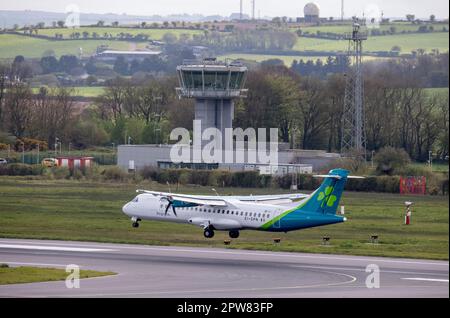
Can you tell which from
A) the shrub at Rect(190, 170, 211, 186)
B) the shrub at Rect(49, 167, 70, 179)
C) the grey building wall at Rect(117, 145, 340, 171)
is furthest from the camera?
the grey building wall at Rect(117, 145, 340, 171)

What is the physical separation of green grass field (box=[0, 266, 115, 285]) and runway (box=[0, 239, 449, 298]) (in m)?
1.22

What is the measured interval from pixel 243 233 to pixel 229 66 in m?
49.5

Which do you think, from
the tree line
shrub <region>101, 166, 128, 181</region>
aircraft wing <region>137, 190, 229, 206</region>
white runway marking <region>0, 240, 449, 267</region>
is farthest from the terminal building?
white runway marking <region>0, 240, 449, 267</region>

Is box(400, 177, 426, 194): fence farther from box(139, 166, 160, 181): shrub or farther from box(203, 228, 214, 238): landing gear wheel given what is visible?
box(203, 228, 214, 238): landing gear wheel

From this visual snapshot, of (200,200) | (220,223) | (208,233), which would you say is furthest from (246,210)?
(200,200)

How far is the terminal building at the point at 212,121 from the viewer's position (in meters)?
129

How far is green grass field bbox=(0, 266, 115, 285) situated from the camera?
A: 5688 centimetres

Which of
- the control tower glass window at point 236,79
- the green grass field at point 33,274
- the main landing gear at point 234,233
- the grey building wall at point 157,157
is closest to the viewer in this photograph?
the green grass field at point 33,274

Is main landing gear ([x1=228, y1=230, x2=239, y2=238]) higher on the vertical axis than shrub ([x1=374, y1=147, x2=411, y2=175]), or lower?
lower

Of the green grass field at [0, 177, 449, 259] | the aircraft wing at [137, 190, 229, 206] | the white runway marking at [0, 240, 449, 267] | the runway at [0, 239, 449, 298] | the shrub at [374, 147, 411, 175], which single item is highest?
the aircraft wing at [137, 190, 229, 206]

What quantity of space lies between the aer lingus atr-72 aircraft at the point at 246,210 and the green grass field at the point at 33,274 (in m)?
19.1

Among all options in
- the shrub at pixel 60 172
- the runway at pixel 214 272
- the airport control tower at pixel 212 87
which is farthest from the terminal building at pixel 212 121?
the runway at pixel 214 272

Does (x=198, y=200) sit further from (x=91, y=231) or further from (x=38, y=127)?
(x=38, y=127)

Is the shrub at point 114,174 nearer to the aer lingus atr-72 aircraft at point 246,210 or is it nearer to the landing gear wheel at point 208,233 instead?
the aer lingus atr-72 aircraft at point 246,210
